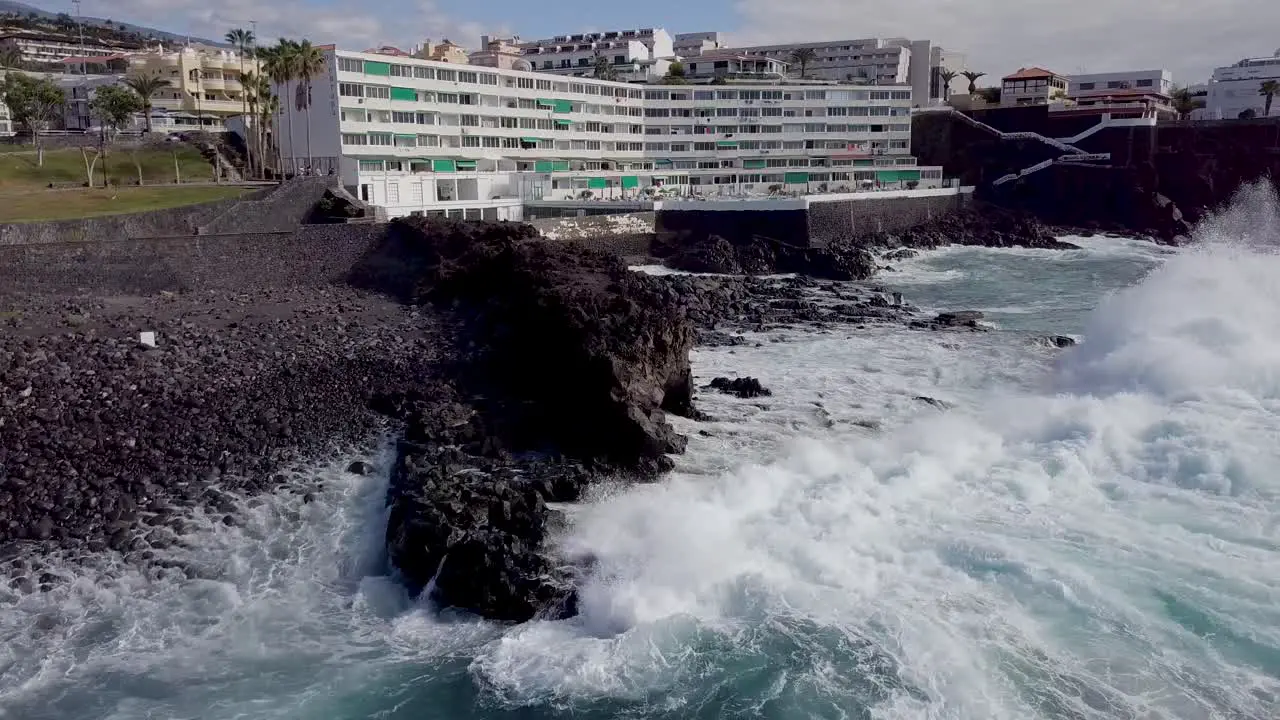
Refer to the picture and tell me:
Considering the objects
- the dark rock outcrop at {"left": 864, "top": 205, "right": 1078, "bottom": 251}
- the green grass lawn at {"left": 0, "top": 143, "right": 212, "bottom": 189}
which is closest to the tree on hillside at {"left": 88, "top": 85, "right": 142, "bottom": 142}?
the green grass lawn at {"left": 0, "top": 143, "right": 212, "bottom": 189}

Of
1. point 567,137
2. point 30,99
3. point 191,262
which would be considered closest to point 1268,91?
point 567,137

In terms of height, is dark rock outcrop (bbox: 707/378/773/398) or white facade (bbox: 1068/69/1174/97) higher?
white facade (bbox: 1068/69/1174/97)

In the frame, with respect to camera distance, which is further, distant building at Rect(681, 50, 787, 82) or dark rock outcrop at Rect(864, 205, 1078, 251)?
distant building at Rect(681, 50, 787, 82)

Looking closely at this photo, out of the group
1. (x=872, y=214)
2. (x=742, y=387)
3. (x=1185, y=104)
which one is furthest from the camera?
(x=1185, y=104)

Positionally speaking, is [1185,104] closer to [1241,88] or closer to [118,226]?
[1241,88]

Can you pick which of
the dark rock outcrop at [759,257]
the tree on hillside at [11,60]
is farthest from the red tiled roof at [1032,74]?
the tree on hillside at [11,60]

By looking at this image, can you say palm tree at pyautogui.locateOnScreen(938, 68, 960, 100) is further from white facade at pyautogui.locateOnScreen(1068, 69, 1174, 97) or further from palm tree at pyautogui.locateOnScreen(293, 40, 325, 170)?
palm tree at pyautogui.locateOnScreen(293, 40, 325, 170)
